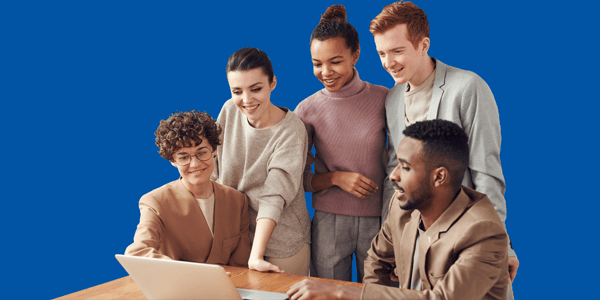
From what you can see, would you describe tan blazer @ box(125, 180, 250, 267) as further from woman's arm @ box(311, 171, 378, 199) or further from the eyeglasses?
woman's arm @ box(311, 171, 378, 199)

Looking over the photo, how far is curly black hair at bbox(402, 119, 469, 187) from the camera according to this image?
2.20m

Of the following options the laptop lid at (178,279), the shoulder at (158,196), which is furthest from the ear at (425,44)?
the laptop lid at (178,279)

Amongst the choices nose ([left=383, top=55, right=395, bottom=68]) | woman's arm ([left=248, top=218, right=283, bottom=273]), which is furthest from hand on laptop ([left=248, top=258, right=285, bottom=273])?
nose ([left=383, top=55, right=395, bottom=68])

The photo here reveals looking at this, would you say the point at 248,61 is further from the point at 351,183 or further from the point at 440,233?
the point at 440,233

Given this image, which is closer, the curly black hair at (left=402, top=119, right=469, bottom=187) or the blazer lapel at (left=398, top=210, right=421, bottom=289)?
the curly black hair at (left=402, top=119, right=469, bottom=187)

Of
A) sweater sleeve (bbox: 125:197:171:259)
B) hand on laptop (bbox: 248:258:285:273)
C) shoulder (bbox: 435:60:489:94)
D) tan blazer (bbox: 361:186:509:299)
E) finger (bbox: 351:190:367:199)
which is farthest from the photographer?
finger (bbox: 351:190:367:199)

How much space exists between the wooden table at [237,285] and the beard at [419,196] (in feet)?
1.48

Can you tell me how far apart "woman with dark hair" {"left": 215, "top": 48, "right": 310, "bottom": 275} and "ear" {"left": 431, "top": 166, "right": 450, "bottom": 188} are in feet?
3.46

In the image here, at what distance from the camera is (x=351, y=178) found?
130 inches

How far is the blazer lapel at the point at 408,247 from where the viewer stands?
2.38 m

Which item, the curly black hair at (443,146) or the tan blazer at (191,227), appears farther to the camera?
the tan blazer at (191,227)

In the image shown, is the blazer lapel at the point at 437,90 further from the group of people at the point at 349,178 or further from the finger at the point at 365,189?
the finger at the point at 365,189

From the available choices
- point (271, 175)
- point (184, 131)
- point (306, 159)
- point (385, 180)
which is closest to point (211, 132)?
point (184, 131)

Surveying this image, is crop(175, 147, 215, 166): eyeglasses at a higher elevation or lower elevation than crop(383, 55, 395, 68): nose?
lower
